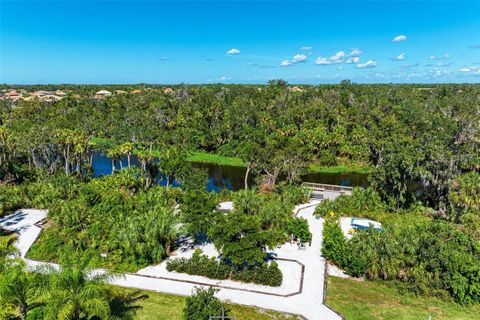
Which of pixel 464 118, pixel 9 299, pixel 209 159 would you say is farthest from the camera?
pixel 209 159

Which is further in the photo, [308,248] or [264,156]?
[264,156]

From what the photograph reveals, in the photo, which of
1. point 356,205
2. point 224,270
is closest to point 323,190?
point 356,205

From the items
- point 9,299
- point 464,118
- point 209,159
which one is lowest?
point 209,159

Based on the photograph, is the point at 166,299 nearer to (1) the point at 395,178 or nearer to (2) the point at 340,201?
(2) the point at 340,201

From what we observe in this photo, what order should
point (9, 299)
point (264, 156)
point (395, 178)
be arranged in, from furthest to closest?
point (264, 156) → point (395, 178) → point (9, 299)

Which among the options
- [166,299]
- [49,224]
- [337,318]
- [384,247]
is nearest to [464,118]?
[384,247]

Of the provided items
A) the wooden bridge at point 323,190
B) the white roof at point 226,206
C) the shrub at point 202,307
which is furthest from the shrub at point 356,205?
the shrub at point 202,307

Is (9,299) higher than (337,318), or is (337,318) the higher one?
(9,299)
